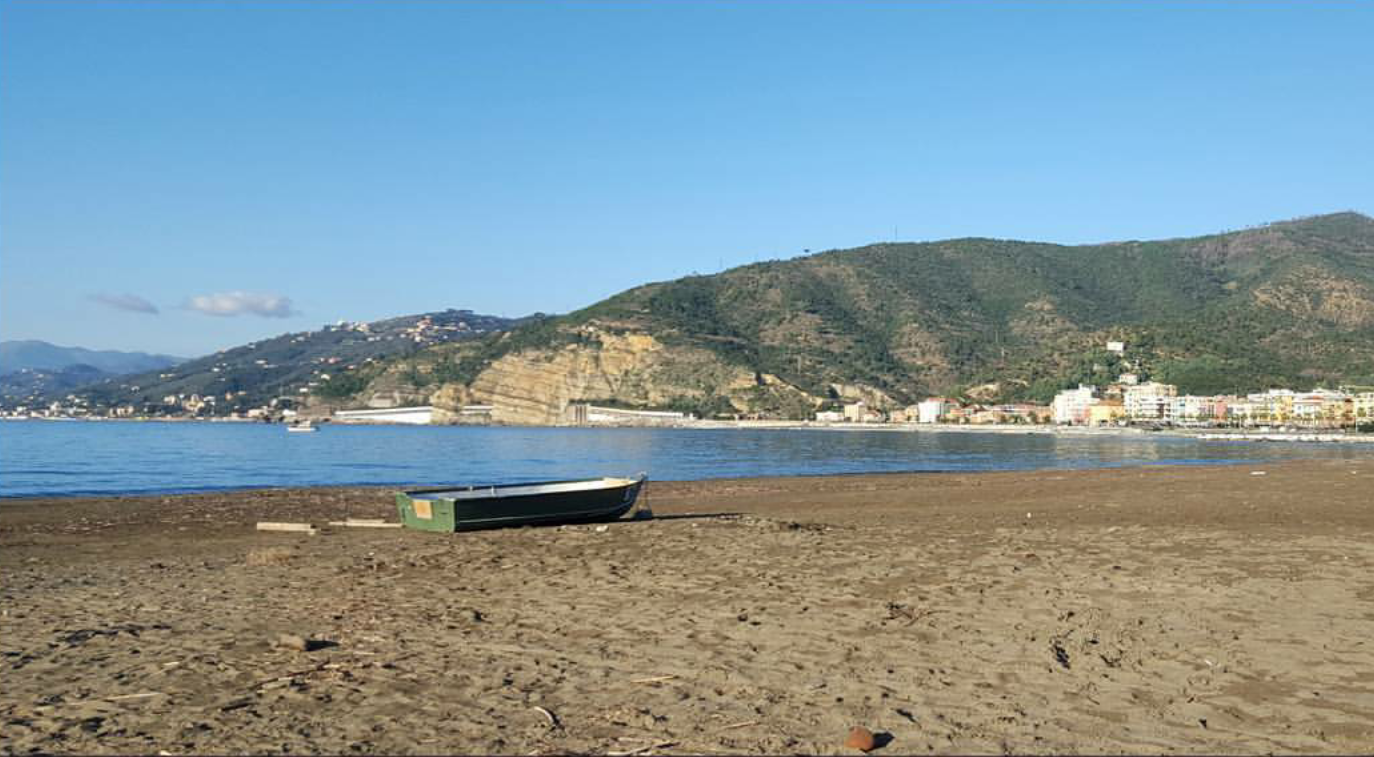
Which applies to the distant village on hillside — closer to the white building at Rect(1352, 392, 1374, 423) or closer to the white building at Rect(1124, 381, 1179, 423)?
the white building at Rect(1352, 392, 1374, 423)

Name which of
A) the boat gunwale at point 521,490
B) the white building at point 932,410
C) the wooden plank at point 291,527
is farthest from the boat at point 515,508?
the white building at point 932,410

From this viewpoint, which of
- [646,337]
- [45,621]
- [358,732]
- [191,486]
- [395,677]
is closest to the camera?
[358,732]

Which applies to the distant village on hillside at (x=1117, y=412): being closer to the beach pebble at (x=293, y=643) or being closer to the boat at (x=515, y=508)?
the boat at (x=515, y=508)

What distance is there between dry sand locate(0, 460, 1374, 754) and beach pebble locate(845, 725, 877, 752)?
3.3 inches

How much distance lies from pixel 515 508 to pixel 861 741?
47.7ft

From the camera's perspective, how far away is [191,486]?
135ft

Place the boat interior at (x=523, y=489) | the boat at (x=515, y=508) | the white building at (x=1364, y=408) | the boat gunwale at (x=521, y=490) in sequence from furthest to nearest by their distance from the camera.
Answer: the white building at (x=1364, y=408)
the boat interior at (x=523, y=489)
the boat gunwale at (x=521, y=490)
the boat at (x=515, y=508)

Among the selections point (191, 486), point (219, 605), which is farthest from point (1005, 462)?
point (219, 605)

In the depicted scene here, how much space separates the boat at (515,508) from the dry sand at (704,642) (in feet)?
3.68

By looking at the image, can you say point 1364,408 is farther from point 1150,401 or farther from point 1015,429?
point 1015,429

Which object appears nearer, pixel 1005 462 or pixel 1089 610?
pixel 1089 610

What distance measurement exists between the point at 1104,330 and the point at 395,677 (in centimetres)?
19006

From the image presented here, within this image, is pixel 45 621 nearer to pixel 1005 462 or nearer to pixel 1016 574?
pixel 1016 574

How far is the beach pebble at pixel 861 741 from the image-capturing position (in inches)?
248
